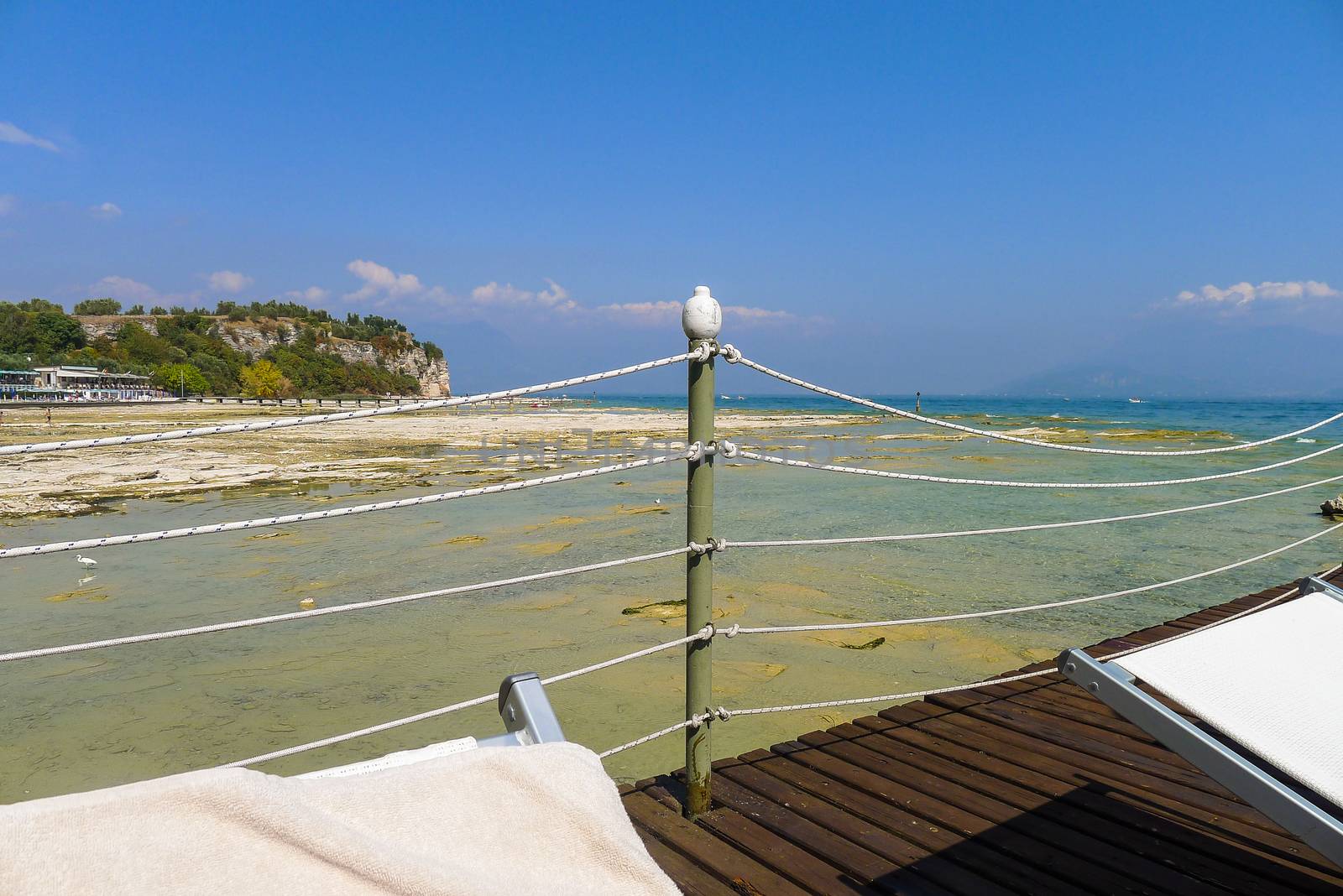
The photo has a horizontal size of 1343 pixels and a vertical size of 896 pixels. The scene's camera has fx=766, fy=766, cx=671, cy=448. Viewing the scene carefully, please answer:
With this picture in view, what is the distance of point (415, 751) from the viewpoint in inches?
46.8

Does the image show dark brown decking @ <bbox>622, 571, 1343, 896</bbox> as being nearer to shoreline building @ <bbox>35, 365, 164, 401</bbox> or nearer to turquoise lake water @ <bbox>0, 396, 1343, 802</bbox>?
turquoise lake water @ <bbox>0, 396, 1343, 802</bbox>

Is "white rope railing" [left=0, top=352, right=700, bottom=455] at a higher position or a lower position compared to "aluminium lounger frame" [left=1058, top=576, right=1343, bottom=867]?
higher

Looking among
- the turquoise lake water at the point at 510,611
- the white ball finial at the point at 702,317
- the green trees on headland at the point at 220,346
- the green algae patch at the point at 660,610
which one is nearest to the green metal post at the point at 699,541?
the white ball finial at the point at 702,317

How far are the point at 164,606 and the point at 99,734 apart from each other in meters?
2.21

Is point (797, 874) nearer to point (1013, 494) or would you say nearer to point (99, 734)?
point (99, 734)

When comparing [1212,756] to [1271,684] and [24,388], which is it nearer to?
[1271,684]

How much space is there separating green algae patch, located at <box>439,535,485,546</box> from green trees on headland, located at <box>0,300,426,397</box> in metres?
62.6

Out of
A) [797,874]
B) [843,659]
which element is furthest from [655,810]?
[843,659]

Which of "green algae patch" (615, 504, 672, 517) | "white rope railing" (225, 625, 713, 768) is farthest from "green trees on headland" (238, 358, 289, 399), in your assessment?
"white rope railing" (225, 625, 713, 768)

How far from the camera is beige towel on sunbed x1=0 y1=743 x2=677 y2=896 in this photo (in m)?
0.81

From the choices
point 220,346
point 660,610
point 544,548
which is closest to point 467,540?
point 544,548

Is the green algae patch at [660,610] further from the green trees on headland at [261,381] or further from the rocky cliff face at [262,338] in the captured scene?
the rocky cliff face at [262,338]

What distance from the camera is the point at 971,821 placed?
2.22 meters

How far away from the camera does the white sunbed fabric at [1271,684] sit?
1595 mm
